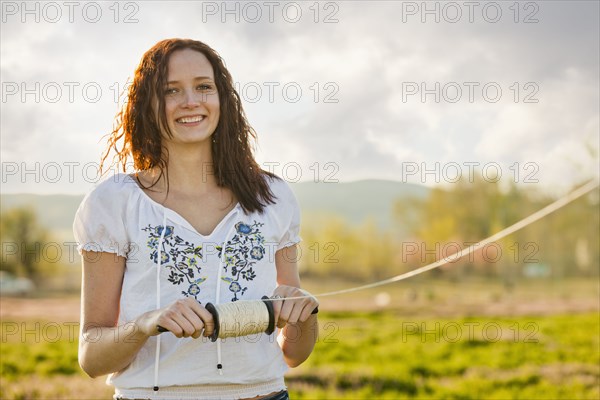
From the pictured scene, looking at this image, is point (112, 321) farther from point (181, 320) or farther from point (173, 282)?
point (181, 320)

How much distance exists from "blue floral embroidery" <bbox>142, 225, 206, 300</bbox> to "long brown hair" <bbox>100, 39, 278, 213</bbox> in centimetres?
21

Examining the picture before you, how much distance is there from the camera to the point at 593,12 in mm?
10695

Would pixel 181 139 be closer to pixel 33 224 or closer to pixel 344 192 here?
pixel 33 224

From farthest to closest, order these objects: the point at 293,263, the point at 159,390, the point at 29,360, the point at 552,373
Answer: the point at 29,360 → the point at 552,373 → the point at 293,263 → the point at 159,390

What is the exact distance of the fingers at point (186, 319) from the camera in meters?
2.03

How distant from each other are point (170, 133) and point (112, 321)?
0.66 metres

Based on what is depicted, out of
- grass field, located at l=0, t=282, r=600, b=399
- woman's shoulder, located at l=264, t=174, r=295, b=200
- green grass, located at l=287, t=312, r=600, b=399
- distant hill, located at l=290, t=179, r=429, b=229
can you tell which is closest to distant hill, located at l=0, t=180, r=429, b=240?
distant hill, located at l=290, t=179, r=429, b=229

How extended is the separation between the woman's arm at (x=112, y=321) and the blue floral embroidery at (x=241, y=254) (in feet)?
0.81

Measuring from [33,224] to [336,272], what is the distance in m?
11.6

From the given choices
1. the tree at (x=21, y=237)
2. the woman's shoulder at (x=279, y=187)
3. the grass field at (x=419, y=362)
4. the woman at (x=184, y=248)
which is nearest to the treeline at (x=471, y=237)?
the tree at (x=21, y=237)

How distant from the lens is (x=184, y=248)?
2279 mm

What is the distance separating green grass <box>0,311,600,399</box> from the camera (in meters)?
7.04

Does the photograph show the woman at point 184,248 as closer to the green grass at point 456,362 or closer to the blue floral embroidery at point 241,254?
the blue floral embroidery at point 241,254

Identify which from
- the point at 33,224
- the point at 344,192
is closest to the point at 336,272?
the point at 33,224
